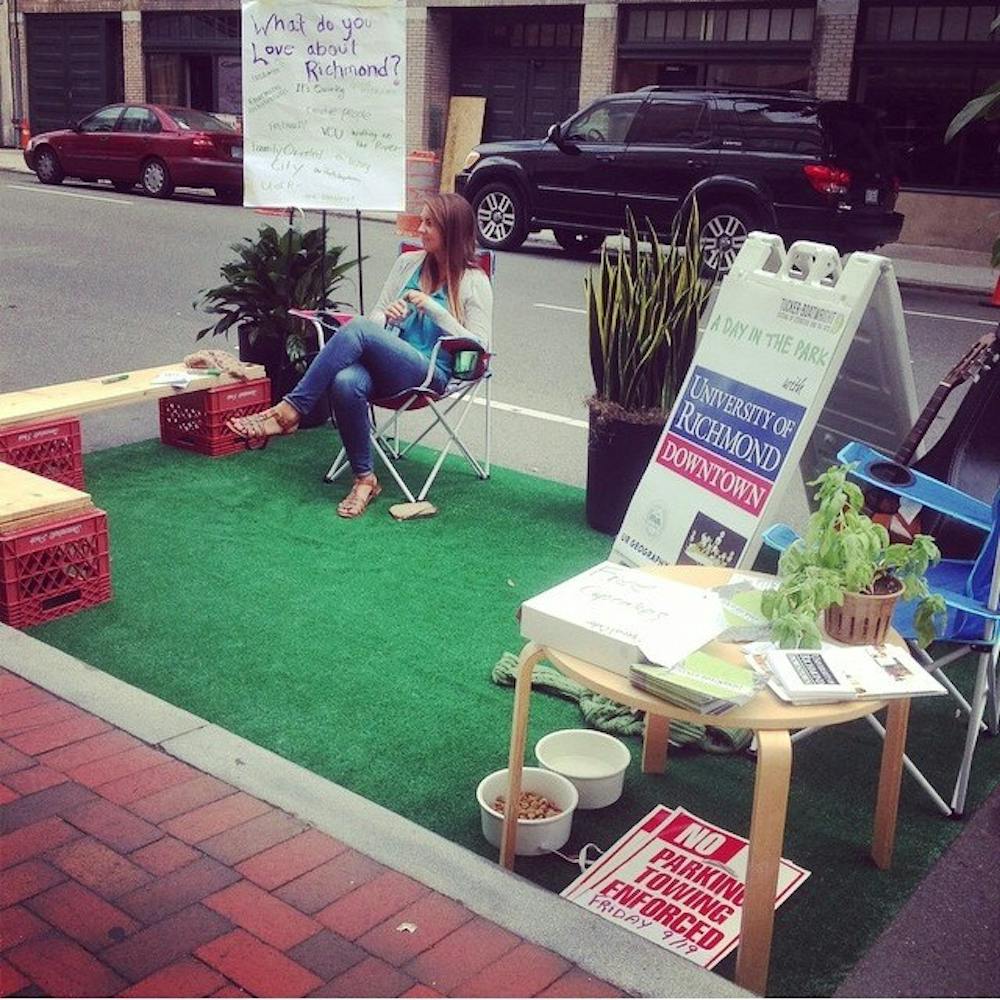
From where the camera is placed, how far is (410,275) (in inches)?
236

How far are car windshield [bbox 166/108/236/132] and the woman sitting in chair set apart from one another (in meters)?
14.6

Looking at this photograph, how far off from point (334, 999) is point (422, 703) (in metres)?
1.43

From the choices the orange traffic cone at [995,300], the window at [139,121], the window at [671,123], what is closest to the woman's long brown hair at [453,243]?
the window at [671,123]

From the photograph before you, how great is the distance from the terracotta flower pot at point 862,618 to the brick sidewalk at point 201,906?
987 millimetres

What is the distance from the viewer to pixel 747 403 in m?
4.19

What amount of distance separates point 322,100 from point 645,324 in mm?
2167

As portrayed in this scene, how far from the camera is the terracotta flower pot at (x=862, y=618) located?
2887mm

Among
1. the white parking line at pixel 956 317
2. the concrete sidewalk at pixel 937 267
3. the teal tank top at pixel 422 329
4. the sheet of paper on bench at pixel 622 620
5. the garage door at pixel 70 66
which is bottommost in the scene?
the white parking line at pixel 956 317

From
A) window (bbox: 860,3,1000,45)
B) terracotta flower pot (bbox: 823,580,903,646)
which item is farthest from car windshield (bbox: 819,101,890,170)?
terracotta flower pot (bbox: 823,580,903,646)

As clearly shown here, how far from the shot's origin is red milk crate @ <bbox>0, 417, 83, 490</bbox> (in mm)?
5328

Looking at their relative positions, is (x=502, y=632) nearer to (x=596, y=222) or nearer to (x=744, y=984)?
(x=744, y=984)

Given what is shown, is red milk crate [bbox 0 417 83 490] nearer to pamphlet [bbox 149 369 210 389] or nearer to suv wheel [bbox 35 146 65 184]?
pamphlet [bbox 149 369 210 389]

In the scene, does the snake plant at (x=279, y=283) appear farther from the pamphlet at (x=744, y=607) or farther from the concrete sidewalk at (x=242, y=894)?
the pamphlet at (x=744, y=607)

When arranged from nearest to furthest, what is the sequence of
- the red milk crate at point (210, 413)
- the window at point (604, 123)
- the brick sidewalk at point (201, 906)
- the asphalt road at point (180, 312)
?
the brick sidewalk at point (201, 906), the red milk crate at point (210, 413), the asphalt road at point (180, 312), the window at point (604, 123)
